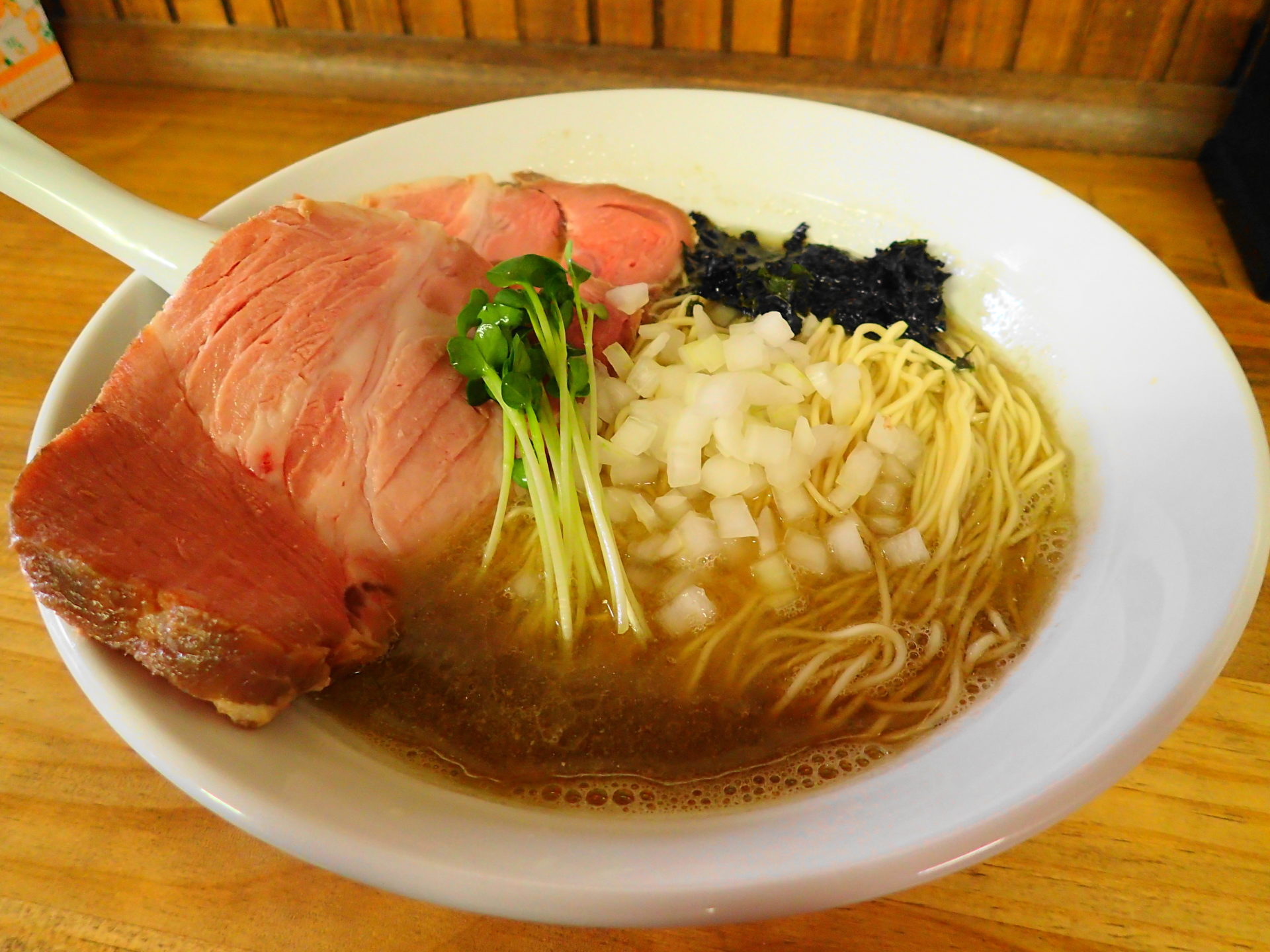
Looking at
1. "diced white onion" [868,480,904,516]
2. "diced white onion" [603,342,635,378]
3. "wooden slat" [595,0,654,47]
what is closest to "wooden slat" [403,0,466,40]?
"wooden slat" [595,0,654,47]

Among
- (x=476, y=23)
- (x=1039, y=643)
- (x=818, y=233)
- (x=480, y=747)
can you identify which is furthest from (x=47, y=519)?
(x=476, y=23)

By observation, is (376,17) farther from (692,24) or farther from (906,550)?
(906,550)

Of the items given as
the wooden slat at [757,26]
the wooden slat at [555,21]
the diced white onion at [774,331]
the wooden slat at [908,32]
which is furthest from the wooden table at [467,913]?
the wooden slat at [555,21]

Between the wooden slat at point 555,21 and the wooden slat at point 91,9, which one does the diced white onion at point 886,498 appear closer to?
the wooden slat at point 555,21

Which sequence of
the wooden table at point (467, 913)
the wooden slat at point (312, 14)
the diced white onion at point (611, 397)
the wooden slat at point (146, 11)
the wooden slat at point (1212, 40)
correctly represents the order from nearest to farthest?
1. the wooden table at point (467, 913)
2. the diced white onion at point (611, 397)
3. the wooden slat at point (1212, 40)
4. the wooden slat at point (312, 14)
5. the wooden slat at point (146, 11)

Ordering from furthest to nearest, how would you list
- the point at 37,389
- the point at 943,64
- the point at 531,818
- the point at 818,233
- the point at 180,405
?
the point at 943,64
the point at 818,233
the point at 37,389
the point at 180,405
the point at 531,818

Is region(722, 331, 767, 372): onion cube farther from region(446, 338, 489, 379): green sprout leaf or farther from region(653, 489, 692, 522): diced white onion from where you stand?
region(446, 338, 489, 379): green sprout leaf

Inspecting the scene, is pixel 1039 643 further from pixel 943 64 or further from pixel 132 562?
pixel 943 64
